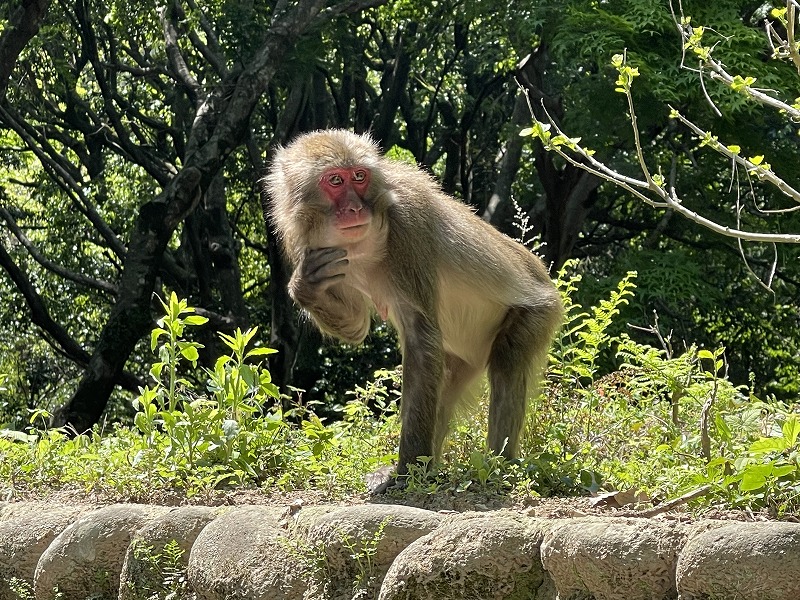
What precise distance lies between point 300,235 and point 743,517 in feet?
7.71

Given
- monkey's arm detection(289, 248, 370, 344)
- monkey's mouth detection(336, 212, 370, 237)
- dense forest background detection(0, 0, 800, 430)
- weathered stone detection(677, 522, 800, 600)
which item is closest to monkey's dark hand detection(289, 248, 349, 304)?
monkey's arm detection(289, 248, 370, 344)

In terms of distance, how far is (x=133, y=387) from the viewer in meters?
14.5

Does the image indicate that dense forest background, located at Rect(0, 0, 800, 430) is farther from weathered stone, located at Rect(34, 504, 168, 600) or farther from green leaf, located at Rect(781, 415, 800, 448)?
weathered stone, located at Rect(34, 504, 168, 600)

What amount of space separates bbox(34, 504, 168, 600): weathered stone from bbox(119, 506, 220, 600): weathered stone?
0.29 feet

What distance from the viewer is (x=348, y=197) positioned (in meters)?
4.84

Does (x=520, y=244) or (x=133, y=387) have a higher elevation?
(x=520, y=244)

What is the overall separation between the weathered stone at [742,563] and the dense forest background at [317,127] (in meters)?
8.72

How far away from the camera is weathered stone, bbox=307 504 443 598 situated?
12.2 feet

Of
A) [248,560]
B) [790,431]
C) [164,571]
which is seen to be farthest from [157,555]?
[790,431]

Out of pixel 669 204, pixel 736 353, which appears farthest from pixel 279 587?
pixel 736 353

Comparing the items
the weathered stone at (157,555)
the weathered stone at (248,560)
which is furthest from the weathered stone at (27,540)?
the weathered stone at (248,560)

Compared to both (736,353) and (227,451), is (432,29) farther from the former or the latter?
(227,451)

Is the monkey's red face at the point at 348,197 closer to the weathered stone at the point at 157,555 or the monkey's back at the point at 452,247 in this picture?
the monkey's back at the point at 452,247

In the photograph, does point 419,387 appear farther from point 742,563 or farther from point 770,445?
point 742,563
